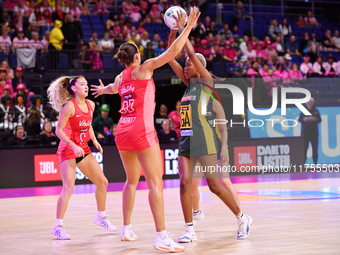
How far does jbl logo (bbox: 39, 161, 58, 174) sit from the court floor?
1101 millimetres

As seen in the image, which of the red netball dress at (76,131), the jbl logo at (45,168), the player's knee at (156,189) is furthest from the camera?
the jbl logo at (45,168)

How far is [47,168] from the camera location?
42.5 feet

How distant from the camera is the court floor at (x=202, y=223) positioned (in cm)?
537

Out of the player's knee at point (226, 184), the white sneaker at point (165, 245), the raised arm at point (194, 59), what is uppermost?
the raised arm at point (194, 59)

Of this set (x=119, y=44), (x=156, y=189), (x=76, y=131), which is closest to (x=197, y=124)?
(x=156, y=189)

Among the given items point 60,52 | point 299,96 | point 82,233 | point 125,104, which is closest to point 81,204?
point 82,233

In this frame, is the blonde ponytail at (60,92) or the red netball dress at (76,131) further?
the blonde ponytail at (60,92)

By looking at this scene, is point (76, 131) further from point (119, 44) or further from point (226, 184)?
point (119, 44)

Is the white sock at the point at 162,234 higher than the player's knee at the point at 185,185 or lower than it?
lower

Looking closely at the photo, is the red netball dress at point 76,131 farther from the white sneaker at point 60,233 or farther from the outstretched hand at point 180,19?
the outstretched hand at point 180,19

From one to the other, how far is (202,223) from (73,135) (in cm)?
204

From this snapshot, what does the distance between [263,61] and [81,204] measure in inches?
472

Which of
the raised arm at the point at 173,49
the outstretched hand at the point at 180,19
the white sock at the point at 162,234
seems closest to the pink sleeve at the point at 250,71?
the outstretched hand at the point at 180,19

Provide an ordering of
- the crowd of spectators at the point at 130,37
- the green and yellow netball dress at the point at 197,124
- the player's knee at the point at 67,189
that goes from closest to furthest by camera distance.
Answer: the green and yellow netball dress at the point at 197,124
the player's knee at the point at 67,189
the crowd of spectators at the point at 130,37
